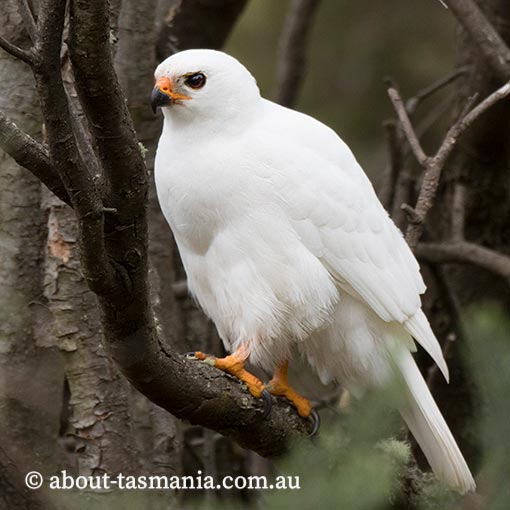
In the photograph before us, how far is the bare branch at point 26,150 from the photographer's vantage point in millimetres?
2213

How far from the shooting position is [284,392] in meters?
3.62

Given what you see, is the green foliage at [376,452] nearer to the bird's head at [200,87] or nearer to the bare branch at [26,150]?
the bare branch at [26,150]

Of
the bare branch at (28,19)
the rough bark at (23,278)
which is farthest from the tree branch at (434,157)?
the bare branch at (28,19)

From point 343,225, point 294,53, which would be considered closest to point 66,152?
point 343,225

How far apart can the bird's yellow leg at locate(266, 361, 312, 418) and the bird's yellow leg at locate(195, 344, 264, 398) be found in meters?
0.18

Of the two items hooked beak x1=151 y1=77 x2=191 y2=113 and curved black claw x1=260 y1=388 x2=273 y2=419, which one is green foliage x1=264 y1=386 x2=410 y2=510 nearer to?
curved black claw x1=260 y1=388 x2=273 y2=419

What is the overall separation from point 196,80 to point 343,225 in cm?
74

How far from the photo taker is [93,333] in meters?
3.48

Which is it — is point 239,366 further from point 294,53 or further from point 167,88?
point 294,53

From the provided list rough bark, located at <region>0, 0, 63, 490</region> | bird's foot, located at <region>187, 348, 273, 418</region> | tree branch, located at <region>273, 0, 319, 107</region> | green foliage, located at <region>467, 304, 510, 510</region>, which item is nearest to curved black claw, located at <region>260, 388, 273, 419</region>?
bird's foot, located at <region>187, 348, 273, 418</region>

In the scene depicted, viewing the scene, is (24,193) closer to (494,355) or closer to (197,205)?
(197,205)

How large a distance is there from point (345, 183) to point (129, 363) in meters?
1.36

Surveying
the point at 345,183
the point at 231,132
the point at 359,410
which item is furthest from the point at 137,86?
the point at 359,410

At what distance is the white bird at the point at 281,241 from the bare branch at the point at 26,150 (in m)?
1.13
